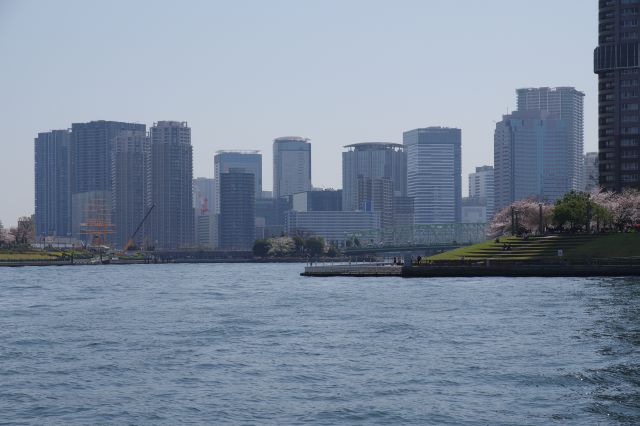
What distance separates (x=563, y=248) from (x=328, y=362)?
112694 millimetres

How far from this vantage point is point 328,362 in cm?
5619

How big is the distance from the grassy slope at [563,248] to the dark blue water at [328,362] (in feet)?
184

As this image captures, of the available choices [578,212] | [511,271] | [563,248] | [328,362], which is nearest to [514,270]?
[511,271]

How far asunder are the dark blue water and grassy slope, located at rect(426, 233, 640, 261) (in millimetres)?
56166

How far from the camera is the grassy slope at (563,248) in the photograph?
153 metres

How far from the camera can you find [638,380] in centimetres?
4947

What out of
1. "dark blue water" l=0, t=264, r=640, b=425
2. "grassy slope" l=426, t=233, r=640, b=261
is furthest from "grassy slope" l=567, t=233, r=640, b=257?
"dark blue water" l=0, t=264, r=640, b=425

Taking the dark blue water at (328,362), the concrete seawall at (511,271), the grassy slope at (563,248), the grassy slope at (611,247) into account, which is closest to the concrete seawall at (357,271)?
the concrete seawall at (511,271)

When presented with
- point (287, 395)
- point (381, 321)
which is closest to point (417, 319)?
point (381, 321)

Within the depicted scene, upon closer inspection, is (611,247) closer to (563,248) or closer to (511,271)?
(563,248)

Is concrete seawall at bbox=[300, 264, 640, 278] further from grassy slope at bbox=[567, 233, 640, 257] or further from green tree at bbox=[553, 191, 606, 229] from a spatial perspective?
green tree at bbox=[553, 191, 606, 229]

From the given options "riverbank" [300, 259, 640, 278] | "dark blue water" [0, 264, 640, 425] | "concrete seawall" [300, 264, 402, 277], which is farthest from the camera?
"concrete seawall" [300, 264, 402, 277]

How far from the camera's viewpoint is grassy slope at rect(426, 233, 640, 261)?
503 ft

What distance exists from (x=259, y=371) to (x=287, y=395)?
22.3ft
